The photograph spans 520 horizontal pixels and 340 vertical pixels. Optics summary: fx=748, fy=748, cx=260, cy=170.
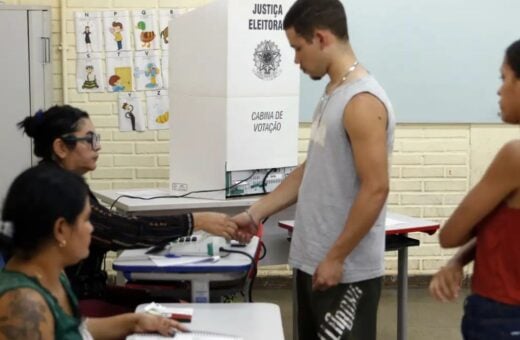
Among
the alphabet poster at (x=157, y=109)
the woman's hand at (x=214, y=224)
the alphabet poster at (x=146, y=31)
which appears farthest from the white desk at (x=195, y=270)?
the alphabet poster at (x=146, y=31)

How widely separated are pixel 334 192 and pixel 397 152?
99.9 inches

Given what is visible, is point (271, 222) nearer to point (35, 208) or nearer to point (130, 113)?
point (130, 113)

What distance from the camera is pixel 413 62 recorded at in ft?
14.6

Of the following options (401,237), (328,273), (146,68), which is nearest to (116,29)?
(146,68)

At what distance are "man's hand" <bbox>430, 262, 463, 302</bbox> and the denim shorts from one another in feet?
0.30

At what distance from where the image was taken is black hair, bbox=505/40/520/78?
1617 mm

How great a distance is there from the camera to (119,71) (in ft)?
14.3

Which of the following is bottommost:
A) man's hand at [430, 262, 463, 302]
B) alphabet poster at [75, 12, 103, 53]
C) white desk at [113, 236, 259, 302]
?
white desk at [113, 236, 259, 302]

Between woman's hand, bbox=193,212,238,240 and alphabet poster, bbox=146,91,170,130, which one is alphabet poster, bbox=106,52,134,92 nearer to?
alphabet poster, bbox=146,91,170,130

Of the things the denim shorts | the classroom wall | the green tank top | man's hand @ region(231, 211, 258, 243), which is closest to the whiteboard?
the classroom wall

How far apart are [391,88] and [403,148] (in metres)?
0.38

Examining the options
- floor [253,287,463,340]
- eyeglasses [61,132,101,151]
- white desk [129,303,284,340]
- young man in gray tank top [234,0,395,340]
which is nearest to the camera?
white desk [129,303,284,340]

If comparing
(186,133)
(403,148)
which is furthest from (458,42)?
(186,133)

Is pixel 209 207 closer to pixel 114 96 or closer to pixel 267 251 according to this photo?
pixel 267 251
